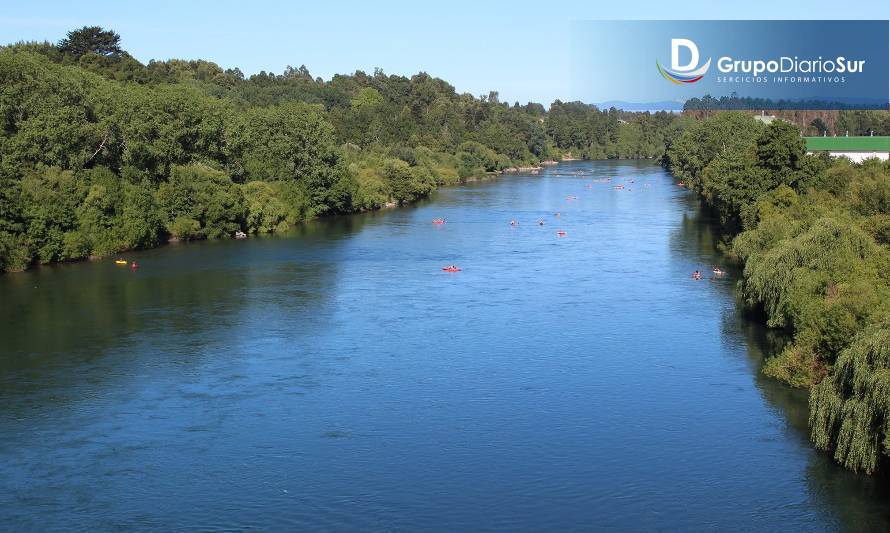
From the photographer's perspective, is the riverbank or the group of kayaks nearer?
the riverbank

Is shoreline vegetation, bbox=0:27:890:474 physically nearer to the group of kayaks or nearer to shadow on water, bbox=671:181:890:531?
shadow on water, bbox=671:181:890:531

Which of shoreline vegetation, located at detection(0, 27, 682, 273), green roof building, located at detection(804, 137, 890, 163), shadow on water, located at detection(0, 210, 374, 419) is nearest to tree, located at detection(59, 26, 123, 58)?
shoreline vegetation, located at detection(0, 27, 682, 273)

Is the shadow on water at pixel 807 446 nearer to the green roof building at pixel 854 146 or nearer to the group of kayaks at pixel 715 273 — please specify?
the group of kayaks at pixel 715 273

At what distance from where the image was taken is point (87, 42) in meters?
101

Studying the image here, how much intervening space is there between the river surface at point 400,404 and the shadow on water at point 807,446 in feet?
0.27

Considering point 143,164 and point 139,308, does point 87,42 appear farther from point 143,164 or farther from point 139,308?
point 139,308

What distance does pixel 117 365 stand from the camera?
34.3 meters

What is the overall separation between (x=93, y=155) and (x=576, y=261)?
3218cm

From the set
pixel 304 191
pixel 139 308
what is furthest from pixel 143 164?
pixel 139 308

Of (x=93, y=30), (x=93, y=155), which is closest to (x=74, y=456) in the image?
(x=93, y=155)

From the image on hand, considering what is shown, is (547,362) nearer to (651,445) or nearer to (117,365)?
(651,445)

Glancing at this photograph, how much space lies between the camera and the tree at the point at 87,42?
10050 cm

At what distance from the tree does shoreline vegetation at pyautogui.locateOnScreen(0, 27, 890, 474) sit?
0.47 ft

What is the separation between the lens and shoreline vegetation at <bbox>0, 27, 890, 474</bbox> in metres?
28.8
